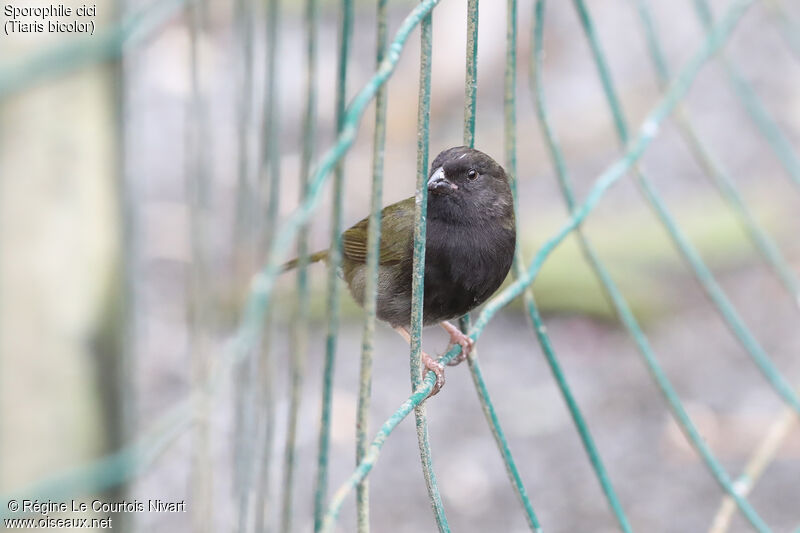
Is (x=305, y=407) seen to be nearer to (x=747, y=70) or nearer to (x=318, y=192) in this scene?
(x=318, y=192)

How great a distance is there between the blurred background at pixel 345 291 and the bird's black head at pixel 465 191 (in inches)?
17.8

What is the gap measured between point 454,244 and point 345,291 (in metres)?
3.04

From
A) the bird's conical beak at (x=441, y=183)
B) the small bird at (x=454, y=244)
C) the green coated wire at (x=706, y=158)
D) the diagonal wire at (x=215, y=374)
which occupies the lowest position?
the diagonal wire at (x=215, y=374)

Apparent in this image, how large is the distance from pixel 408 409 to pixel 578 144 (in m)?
6.02

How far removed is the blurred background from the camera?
1.35 meters

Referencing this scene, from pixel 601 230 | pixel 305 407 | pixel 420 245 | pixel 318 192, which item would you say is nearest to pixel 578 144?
pixel 601 230

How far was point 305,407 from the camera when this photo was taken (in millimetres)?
5223

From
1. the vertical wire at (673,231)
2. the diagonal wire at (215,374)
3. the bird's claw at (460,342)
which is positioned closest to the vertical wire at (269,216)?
the bird's claw at (460,342)

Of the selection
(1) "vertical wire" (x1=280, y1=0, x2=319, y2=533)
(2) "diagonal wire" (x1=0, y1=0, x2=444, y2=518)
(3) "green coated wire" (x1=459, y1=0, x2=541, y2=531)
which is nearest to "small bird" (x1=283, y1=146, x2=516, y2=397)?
(3) "green coated wire" (x1=459, y1=0, x2=541, y2=531)

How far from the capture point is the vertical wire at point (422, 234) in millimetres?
1727

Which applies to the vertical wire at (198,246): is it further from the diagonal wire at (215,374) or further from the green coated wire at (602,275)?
the green coated wire at (602,275)

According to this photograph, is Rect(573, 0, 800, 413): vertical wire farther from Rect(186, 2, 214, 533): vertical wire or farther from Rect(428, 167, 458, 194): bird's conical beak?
Rect(186, 2, 214, 533): vertical wire

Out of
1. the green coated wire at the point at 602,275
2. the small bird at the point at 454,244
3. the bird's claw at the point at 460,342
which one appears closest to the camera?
the bird's claw at the point at 460,342

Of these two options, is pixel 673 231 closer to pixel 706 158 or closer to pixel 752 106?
pixel 706 158
